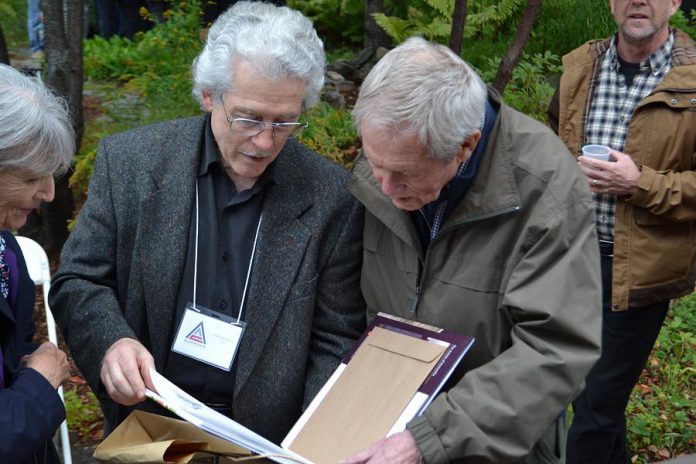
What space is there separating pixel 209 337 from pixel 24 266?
0.57 m

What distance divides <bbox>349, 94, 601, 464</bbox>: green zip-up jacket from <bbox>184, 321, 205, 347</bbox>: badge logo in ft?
2.13

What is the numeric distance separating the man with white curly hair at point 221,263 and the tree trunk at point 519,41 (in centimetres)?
243

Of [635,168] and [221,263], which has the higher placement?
[635,168]

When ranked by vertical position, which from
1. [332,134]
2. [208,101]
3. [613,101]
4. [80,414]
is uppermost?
[208,101]

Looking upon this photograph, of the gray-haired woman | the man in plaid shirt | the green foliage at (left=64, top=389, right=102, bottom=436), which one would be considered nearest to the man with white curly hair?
the gray-haired woman

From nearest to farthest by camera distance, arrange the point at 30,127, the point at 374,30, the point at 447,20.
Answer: the point at 30,127, the point at 447,20, the point at 374,30

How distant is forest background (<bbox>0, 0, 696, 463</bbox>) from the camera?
4.62 meters

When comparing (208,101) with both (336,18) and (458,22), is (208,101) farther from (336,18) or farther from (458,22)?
(336,18)

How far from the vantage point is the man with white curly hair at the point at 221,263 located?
8.05ft

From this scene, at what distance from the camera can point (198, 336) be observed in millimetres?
2469

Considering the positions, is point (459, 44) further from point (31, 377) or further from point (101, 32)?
point (101, 32)

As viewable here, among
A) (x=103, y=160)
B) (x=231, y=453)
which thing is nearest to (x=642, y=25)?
(x=103, y=160)

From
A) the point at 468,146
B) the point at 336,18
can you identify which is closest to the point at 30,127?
the point at 468,146

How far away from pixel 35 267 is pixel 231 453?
1.54m
